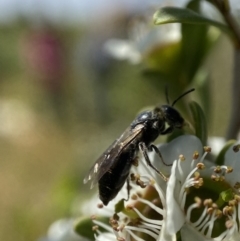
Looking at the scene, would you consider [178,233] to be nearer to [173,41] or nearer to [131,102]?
[173,41]

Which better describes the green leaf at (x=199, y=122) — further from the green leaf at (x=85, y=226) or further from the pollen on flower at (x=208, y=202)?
the green leaf at (x=85, y=226)

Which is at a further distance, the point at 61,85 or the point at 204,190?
the point at 61,85

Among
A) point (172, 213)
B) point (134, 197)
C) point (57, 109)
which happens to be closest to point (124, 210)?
point (134, 197)

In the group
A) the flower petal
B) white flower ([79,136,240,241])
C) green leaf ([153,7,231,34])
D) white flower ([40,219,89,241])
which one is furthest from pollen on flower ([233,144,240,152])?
white flower ([40,219,89,241])

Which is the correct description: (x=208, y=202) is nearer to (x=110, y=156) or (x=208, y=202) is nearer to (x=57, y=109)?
(x=110, y=156)

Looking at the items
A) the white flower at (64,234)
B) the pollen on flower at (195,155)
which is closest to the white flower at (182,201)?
the pollen on flower at (195,155)

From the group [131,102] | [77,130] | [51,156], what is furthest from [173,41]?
[51,156]

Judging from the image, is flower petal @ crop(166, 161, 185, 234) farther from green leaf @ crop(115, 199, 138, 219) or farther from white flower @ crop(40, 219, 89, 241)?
white flower @ crop(40, 219, 89, 241)
